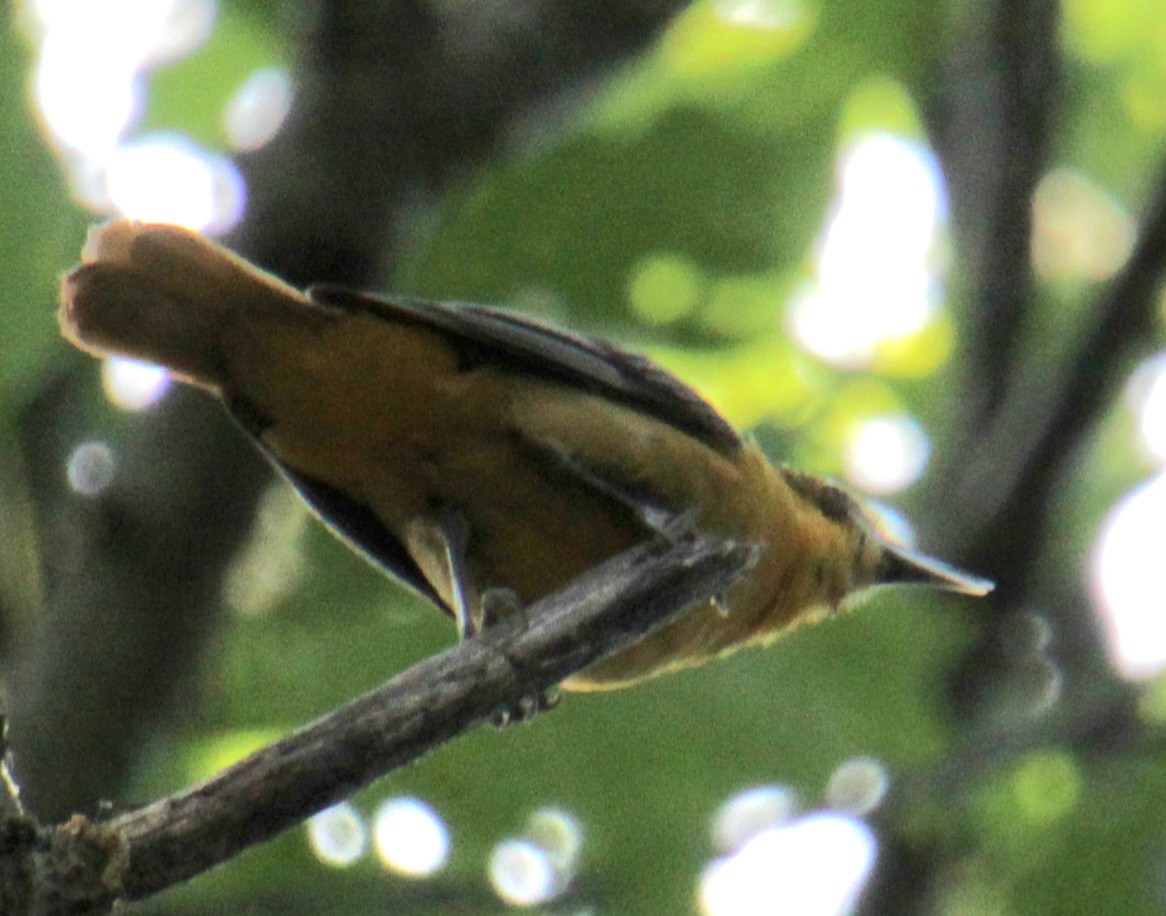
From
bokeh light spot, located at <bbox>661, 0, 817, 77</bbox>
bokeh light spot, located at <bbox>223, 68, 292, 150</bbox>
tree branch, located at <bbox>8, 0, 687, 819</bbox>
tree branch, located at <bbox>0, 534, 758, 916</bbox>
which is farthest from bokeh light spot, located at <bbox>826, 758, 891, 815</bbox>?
bokeh light spot, located at <bbox>223, 68, 292, 150</bbox>

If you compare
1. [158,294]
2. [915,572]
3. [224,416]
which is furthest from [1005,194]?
[158,294]

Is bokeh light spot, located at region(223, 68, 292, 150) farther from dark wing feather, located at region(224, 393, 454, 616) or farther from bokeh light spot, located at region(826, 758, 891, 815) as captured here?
bokeh light spot, located at region(826, 758, 891, 815)

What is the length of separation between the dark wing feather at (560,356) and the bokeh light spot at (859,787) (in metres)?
0.95

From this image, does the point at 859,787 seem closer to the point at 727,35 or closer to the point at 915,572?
the point at 915,572

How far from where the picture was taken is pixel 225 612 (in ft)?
16.1

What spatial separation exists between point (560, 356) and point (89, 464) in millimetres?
1811

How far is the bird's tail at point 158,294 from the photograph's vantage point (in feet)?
13.4

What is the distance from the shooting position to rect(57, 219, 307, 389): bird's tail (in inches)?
161

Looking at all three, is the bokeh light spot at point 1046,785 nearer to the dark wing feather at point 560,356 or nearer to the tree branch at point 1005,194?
the tree branch at point 1005,194

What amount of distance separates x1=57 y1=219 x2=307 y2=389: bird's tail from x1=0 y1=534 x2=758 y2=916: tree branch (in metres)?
1.43

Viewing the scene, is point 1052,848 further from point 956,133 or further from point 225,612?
point 956,133

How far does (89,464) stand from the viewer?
5.64 meters

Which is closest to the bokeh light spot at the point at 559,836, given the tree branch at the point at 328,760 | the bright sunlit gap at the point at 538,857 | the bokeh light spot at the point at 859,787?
the bright sunlit gap at the point at 538,857

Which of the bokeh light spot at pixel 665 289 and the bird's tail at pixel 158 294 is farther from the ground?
the bokeh light spot at pixel 665 289
